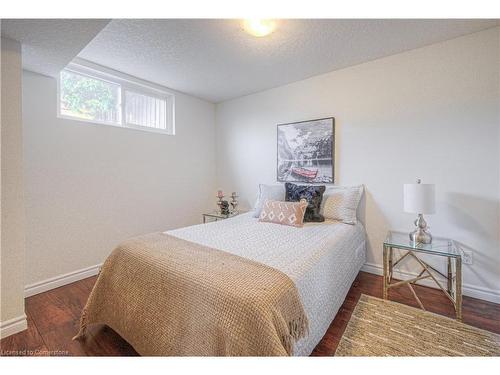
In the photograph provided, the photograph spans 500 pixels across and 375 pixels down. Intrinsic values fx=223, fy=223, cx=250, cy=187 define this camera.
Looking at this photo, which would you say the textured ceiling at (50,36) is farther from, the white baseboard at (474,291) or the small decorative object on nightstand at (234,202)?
the white baseboard at (474,291)

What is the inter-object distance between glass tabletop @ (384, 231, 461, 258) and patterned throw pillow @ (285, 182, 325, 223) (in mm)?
690

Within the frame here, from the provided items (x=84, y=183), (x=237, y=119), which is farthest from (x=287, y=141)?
(x=84, y=183)

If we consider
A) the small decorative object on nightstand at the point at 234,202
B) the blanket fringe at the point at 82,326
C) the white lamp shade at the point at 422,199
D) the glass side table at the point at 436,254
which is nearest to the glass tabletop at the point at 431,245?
the glass side table at the point at 436,254

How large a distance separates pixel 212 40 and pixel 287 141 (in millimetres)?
1497

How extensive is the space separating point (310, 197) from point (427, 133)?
127 cm

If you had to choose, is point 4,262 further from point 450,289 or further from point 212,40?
point 450,289

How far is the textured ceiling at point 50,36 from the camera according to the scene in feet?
4.71

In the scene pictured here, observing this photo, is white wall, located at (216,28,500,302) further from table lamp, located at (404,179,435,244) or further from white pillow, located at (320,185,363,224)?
table lamp, located at (404,179,435,244)

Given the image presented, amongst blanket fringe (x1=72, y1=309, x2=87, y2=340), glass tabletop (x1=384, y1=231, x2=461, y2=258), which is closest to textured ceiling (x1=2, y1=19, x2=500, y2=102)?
glass tabletop (x1=384, y1=231, x2=461, y2=258)

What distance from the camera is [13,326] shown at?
1.59 meters

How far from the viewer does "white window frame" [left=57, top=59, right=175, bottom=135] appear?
7.60 ft

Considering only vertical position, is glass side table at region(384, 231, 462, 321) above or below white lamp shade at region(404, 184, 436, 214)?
below

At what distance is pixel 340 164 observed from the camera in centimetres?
268

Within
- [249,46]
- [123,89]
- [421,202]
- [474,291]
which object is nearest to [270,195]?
[421,202]
